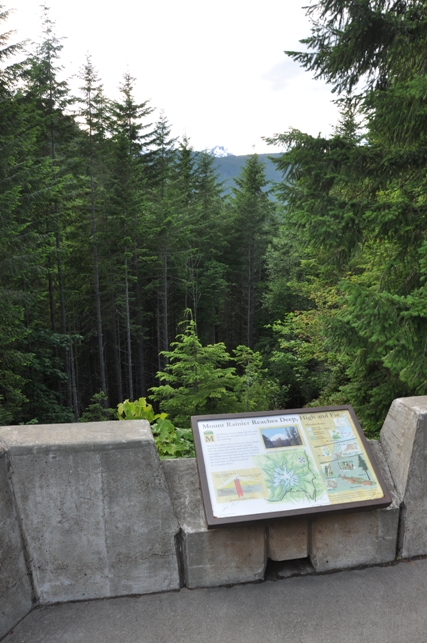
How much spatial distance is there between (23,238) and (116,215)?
8098mm

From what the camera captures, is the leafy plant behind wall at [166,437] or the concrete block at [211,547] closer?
the concrete block at [211,547]

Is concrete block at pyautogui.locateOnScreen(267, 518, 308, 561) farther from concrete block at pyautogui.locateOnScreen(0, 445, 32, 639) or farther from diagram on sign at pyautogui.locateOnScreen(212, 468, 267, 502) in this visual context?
concrete block at pyautogui.locateOnScreen(0, 445, 32, 639)

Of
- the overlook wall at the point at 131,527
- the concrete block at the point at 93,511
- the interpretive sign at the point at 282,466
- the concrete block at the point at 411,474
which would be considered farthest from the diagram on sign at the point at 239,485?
the concrete block at the point at 411,474

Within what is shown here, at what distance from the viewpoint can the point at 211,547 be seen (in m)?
2.73

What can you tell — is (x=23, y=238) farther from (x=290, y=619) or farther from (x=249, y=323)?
(x=249, y=323)

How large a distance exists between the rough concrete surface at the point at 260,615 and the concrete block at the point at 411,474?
23cm

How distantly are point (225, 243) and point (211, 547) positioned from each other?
Result: 109ft

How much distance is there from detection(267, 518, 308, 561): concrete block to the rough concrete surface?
15 cm

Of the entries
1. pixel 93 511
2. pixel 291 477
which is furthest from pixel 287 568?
pixel 93 511

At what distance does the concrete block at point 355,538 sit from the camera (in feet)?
9.43

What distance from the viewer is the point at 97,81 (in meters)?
19.6

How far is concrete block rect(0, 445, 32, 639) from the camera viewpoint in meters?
2.41

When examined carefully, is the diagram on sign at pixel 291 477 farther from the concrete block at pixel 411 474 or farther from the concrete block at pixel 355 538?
the concrete block at pixel 411 474

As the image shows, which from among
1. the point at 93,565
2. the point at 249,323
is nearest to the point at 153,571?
the point at 93,565
